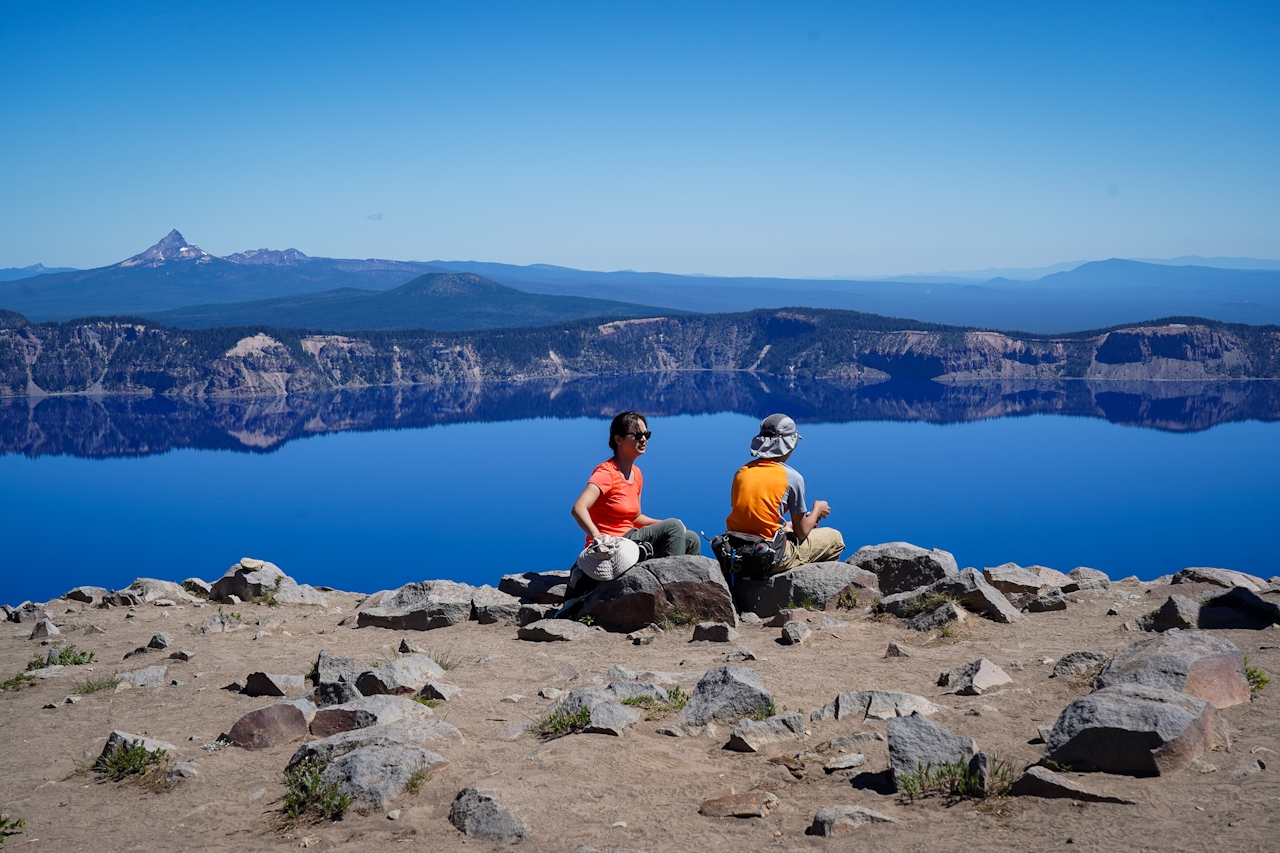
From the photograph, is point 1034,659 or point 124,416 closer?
point 1034,659

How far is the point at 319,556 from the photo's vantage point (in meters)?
70.0

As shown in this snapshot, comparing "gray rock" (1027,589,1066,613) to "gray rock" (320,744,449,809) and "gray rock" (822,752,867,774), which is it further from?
"gray rock" (320,744,449,809)

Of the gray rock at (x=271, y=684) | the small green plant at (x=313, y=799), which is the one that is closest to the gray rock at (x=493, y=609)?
the gray rock at (x=271, y=684)

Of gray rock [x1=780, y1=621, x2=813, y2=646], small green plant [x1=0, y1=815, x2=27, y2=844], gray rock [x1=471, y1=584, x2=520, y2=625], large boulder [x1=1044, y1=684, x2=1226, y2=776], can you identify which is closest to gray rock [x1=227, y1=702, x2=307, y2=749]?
small green plant [x1=0, y1=815, x2=27, y2=844]

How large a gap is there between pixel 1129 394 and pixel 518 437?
388 feet

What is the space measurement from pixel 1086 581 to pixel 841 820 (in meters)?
8.25

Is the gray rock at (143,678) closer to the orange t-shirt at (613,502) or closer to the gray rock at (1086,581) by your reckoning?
the orange t-shirt at (613,502)

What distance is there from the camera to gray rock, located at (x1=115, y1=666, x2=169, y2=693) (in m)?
8.60

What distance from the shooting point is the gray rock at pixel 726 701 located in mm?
6531

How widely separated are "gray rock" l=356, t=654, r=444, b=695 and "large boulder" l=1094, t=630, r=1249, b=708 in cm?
530

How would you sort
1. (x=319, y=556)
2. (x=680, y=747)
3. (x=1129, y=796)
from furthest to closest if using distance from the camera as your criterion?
(x=319, y=556) < (x=680, y=747) < (x=1129, y=796)

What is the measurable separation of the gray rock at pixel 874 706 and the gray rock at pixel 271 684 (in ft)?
15.0

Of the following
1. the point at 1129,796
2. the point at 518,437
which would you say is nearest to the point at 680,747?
the point at 1129,796

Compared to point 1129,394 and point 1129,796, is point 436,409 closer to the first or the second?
point 1129,394
